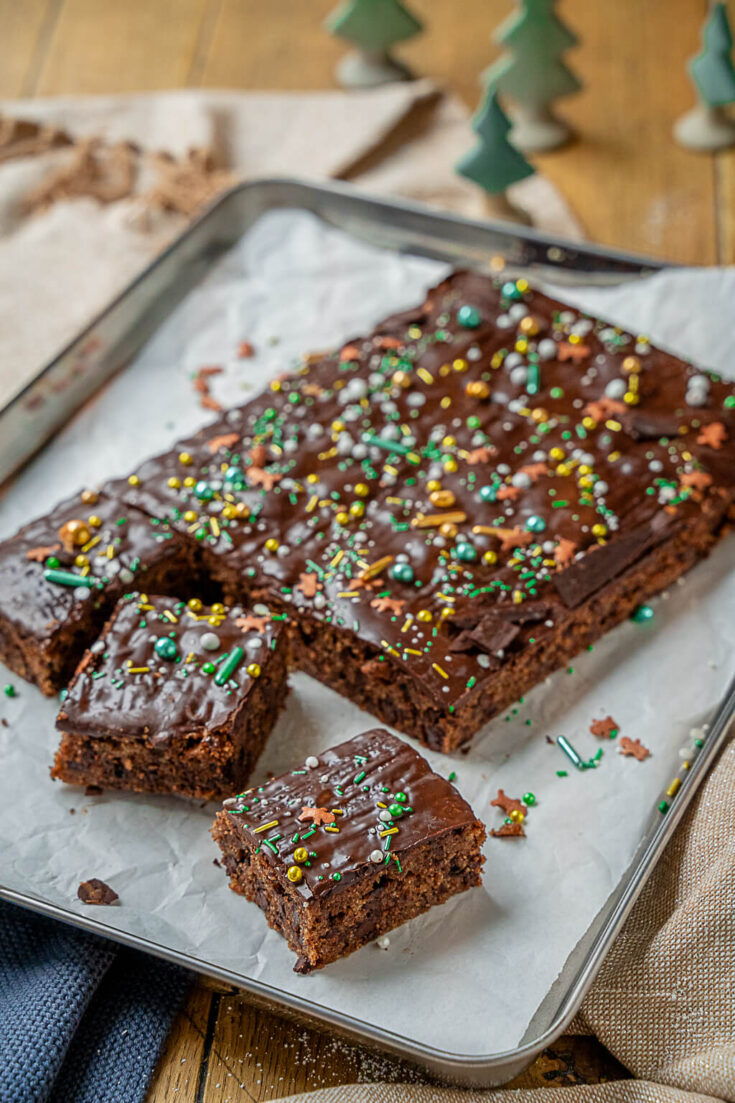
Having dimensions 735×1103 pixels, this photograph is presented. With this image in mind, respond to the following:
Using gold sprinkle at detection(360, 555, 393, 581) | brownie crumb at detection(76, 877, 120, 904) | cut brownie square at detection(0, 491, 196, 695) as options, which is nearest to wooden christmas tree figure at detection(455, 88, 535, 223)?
gold sprinkle at detection(360, 555, 393, 581)

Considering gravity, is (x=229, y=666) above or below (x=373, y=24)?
below

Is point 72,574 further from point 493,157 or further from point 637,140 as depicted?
point 637,140

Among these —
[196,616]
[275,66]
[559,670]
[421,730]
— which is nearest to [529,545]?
[559,670]

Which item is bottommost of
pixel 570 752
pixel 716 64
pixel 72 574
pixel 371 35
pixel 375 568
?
pixel 570 752

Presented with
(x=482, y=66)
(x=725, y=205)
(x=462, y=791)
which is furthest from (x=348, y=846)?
(x=482, y=66)

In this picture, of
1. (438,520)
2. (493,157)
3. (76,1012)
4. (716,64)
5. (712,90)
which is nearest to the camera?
(76,1012)

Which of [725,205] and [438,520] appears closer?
[438,520]

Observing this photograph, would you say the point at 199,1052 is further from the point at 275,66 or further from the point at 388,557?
the point at 275,66
